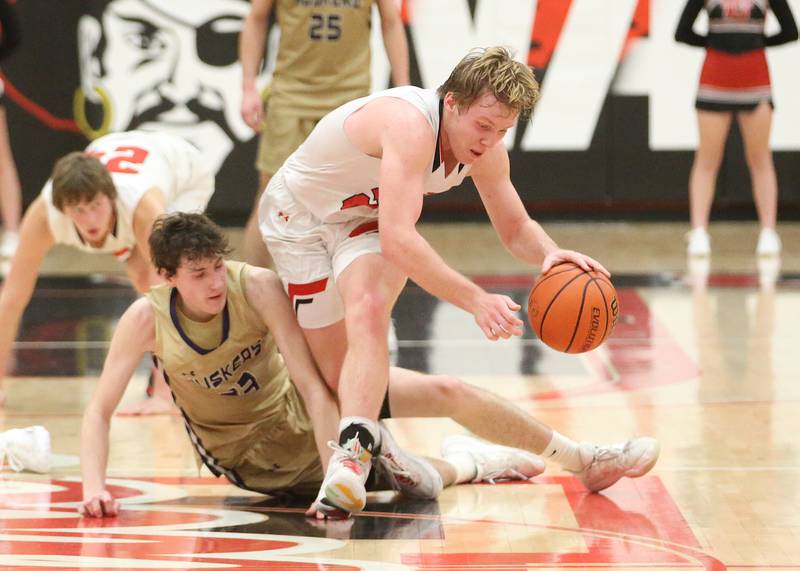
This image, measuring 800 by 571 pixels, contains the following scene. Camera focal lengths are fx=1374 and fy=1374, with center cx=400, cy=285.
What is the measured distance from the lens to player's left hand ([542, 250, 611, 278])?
12.8 ft

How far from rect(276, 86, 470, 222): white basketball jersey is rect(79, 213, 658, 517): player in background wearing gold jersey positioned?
0.29 m

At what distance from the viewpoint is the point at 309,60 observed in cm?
Result: 652

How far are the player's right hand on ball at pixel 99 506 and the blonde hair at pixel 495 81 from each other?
59.4 inches

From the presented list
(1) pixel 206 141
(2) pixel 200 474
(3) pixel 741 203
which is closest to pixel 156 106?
(1) pixel 206 141

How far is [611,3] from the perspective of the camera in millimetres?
10375

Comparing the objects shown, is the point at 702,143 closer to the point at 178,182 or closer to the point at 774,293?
the point at 774,293

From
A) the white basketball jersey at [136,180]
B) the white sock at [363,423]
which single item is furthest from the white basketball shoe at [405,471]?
the white basketball jersey at [136,180]

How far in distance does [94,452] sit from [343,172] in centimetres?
109

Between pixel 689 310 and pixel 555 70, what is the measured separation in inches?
140

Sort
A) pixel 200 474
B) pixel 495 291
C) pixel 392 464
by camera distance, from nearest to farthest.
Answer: pixel 392 464, pixel 200 474, pixel 495 291

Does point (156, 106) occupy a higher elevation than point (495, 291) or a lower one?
higher

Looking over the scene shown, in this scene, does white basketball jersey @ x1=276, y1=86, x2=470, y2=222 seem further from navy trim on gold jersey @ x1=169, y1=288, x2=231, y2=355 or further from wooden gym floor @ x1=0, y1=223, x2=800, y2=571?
wooden gym floor @ x1=0, y1=223, x2=800, y2=571

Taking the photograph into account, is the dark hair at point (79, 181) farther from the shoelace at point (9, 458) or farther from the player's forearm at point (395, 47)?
the player's forearm at point (395, 47)

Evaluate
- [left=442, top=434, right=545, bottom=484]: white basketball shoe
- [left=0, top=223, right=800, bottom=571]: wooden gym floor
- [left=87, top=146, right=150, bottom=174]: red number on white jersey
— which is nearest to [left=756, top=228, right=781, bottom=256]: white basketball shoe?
[left=0, top=223, right=800, bottom=571]: wooden gym floor
